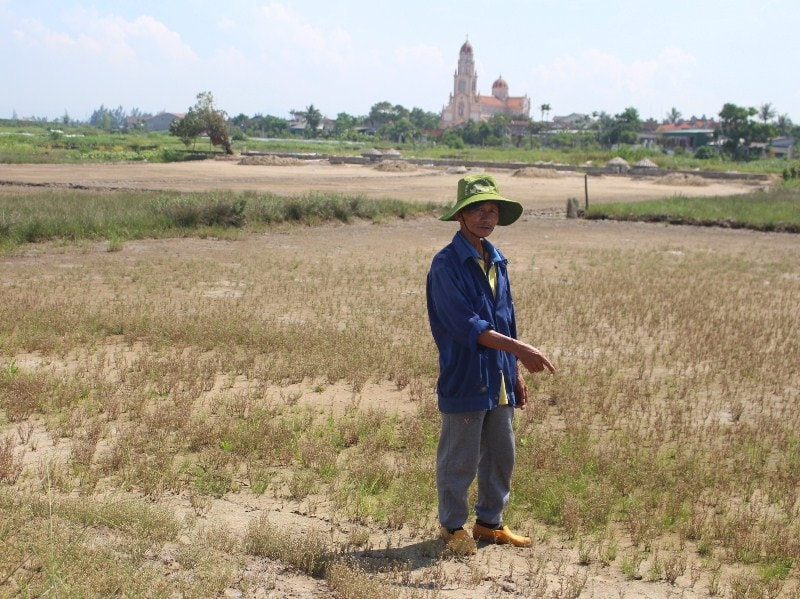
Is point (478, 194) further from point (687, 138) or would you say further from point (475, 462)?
point (687, 138)

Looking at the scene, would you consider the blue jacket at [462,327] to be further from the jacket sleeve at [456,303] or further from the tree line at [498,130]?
the tree line at [498,130]

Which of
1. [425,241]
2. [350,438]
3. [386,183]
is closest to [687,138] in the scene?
[386,183]

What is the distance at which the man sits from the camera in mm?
4074

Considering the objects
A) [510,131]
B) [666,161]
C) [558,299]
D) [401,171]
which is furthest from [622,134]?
[558,299]

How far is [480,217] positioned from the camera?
165 inches

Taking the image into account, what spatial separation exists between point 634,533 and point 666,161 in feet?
252

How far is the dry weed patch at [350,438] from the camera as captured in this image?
4129mm

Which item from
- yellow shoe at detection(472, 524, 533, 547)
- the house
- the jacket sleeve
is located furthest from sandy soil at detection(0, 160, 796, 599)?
the house

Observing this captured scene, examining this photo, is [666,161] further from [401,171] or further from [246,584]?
[246,584]

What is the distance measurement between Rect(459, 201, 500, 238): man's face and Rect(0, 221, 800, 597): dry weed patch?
65.2 inches

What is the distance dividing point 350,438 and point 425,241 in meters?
15.2

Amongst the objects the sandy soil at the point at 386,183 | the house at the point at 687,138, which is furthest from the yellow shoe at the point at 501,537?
the house at the point at 687,138

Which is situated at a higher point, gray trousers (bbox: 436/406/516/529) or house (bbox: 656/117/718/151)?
house (bbox: 656/117/718/151)

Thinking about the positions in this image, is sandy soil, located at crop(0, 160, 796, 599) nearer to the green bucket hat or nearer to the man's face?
the man's face
